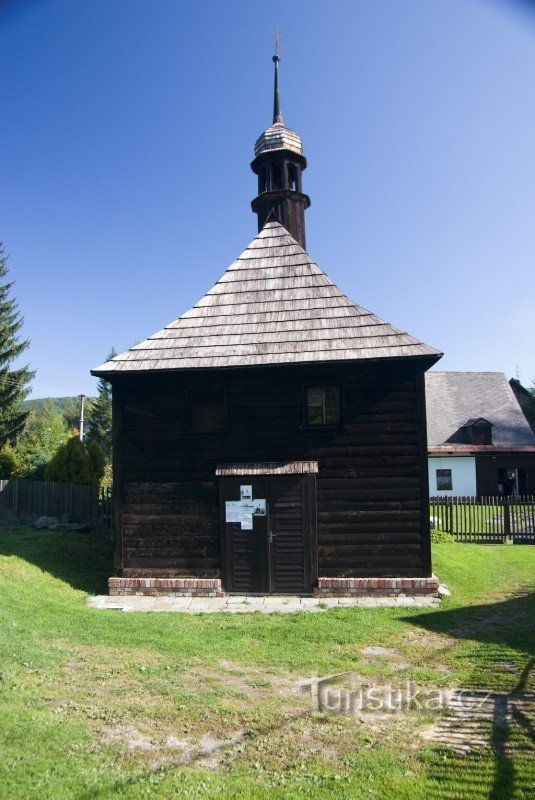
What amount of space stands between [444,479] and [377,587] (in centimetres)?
2157

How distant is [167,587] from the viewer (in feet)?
36.1

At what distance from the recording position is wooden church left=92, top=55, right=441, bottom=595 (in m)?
10.8

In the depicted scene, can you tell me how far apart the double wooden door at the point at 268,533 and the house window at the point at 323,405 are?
1266 mm

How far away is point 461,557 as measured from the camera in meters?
14.1

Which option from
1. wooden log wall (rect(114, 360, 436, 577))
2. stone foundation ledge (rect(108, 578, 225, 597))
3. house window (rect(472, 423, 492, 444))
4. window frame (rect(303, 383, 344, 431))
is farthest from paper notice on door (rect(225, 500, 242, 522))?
house window (rect(472, 423, 492, 444))

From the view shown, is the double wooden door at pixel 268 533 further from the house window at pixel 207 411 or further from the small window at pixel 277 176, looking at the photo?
the small window at pixel 277 176

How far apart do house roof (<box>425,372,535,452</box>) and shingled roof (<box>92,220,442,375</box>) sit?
66.5 feet

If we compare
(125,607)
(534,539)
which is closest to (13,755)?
(125,607)

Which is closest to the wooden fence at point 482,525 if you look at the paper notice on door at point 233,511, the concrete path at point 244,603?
the concrete path at point 244,603

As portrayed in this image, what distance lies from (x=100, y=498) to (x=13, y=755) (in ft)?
37.1

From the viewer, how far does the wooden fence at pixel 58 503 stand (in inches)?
587

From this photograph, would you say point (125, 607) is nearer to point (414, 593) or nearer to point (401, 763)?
point (414, 593)

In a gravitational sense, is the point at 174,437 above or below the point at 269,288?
below

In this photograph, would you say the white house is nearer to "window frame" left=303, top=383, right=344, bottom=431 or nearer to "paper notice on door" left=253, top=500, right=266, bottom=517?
"window frame" left=303, top=383, right=344, bottom=431
